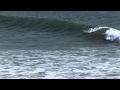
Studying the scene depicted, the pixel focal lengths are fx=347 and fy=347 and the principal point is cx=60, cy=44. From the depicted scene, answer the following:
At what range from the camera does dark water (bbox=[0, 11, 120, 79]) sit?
563 centimetres

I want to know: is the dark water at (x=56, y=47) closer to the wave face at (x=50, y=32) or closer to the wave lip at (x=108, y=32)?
the wave face at (x=50, y=32)

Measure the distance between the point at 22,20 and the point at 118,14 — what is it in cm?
486

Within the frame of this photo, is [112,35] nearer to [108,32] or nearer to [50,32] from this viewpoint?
[108,32]

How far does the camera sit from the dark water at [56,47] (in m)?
5.63

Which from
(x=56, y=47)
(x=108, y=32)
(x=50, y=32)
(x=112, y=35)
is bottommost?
(x=56, y=47)

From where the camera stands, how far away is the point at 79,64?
6.55 meters

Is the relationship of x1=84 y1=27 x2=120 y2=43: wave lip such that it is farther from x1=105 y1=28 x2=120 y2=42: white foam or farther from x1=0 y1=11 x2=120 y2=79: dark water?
x1=0 y1=11 x2=120 y2=79: dark water

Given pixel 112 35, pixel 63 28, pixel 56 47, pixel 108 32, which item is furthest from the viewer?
pixel 63 28

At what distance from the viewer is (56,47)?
31.3ft

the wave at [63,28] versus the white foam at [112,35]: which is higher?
the wave at [63,28]

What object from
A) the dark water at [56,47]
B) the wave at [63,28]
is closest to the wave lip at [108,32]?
the wave at [63,28]

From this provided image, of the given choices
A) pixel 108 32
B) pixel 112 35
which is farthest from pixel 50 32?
pixel 112 35

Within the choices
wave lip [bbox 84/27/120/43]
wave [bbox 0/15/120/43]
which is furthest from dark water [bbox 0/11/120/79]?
wave lip [bbox 84/27/120/43]
